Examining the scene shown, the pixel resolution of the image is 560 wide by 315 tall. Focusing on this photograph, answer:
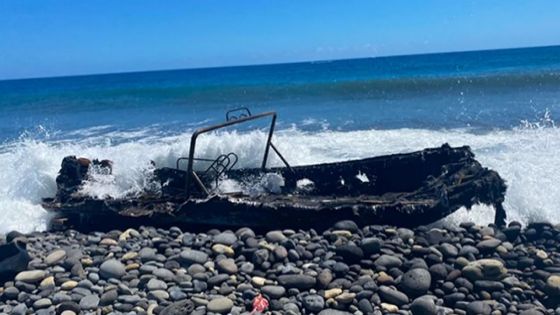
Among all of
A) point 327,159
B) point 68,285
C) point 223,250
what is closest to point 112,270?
point 68,285

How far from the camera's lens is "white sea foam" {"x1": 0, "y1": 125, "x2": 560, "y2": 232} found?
344 inches

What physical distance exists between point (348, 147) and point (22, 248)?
10.1m

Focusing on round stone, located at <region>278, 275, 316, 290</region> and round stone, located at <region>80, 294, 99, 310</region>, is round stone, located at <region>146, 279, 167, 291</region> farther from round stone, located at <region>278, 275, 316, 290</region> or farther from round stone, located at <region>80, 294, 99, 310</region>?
round stone, located at <region>278, 275, 316, 290</region>

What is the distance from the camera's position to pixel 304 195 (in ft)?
30.0

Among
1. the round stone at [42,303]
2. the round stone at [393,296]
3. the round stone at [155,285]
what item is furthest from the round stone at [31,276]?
the round stone at [393,296]

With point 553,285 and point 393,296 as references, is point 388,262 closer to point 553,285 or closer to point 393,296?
point 393,296

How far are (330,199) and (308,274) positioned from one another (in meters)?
2.71

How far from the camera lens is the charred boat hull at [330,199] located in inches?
287

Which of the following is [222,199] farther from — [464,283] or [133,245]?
[464,283]

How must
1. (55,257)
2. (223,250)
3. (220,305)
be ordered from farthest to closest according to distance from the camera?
(55,257), (223,250), (220,305)

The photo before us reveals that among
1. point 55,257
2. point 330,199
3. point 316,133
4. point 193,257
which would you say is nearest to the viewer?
→ point 193,257

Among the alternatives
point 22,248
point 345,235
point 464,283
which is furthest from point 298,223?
point 22,248

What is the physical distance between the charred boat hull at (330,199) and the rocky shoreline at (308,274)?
34 cm

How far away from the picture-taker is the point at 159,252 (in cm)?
684
